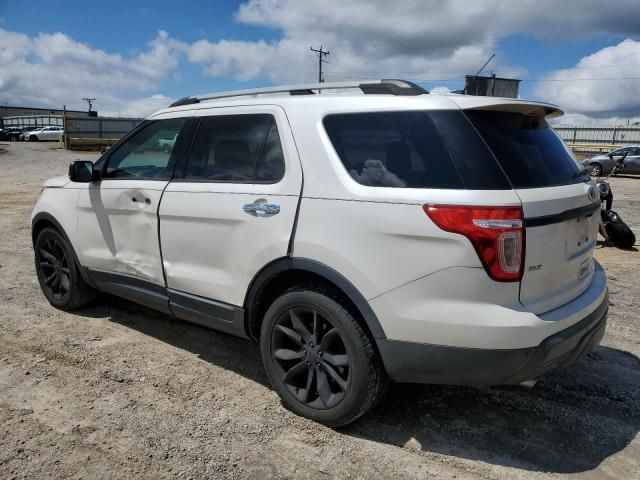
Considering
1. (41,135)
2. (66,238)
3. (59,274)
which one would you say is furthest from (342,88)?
(41,135)

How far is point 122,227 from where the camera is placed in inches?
160

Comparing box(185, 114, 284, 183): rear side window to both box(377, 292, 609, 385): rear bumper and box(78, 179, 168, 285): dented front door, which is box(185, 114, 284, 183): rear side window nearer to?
box(78, 179, 168, 285): dented front door

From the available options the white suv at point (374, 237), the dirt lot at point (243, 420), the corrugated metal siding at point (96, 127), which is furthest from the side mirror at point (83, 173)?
the corrugated metal siding at point (96, 127)

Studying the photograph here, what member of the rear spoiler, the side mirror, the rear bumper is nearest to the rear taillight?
the rear bumper

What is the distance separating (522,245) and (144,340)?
315 cm

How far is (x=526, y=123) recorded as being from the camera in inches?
116

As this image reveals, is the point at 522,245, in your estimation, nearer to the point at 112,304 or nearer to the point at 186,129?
the point at 186,129

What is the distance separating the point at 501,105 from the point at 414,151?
0.51 m

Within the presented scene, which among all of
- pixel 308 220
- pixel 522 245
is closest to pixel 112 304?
pixel 308 220

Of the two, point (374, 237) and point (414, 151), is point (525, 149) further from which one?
point (374, 237)

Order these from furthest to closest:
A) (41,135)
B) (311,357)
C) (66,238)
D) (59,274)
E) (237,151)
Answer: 1. (41,135)
2. (59,274)
3. (66,238)
4. (237,151)
5. (311,357)

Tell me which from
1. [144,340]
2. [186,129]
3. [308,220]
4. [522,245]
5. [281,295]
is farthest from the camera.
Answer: [144,340]

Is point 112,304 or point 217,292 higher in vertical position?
point 217,292

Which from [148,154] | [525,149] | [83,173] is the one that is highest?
[525,149]
